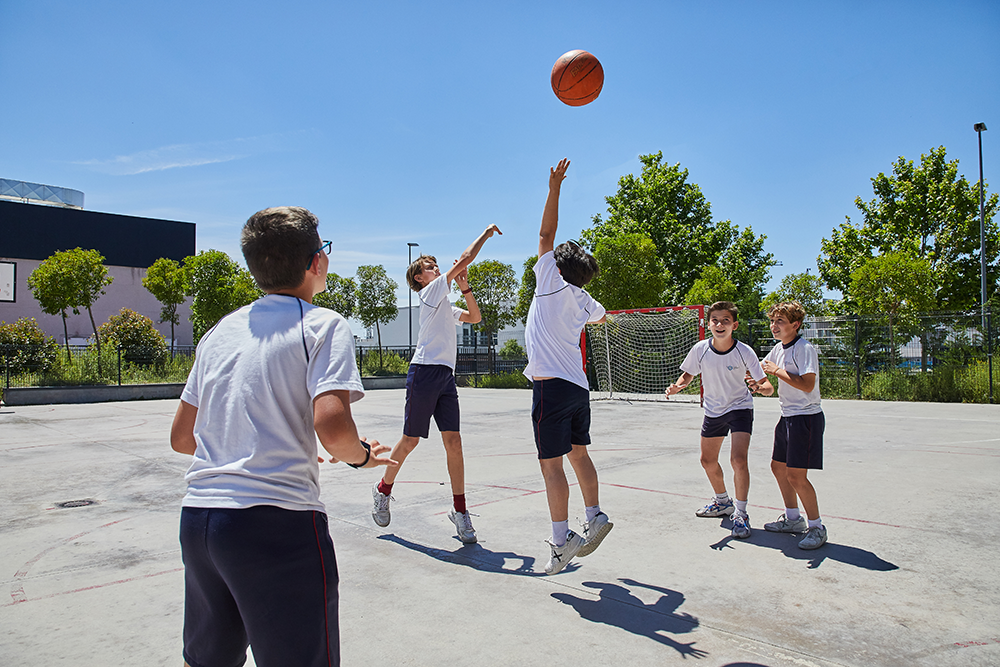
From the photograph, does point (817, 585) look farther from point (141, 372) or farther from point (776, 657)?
point (141, 372)

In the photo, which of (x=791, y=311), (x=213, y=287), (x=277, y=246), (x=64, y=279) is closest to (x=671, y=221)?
(x=213, y=287)

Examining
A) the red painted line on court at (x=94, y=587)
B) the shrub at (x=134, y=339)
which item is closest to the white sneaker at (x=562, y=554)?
the red painted line on court at (x=94, y=587)

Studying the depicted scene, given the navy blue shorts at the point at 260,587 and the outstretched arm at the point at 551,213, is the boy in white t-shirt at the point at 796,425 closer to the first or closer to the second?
the outstretched arm at the point at 551,213

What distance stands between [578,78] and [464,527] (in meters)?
3.73

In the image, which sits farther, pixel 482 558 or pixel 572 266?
pixel 482 558

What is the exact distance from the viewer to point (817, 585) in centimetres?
354

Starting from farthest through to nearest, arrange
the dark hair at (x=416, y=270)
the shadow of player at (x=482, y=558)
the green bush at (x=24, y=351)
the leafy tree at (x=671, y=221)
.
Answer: the leafy tree at (x=671, y=221) < the green bush at (x=24, y=351) < the dark hair at (x=416, y=270) < the shadow of player at (x=482, y=558)

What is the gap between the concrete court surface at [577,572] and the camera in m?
2.81

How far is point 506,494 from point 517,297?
22.1 meters

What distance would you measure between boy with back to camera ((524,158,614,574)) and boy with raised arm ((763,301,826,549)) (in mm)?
1504

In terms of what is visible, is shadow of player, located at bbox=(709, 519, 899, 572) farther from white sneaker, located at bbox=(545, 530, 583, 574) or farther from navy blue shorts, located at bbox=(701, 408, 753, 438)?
white sneaker, located at bbox=(545, 530, 583, 574)

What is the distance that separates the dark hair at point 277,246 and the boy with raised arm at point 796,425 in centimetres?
351

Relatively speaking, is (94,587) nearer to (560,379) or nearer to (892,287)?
(560,379)

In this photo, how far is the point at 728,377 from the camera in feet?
16.0
